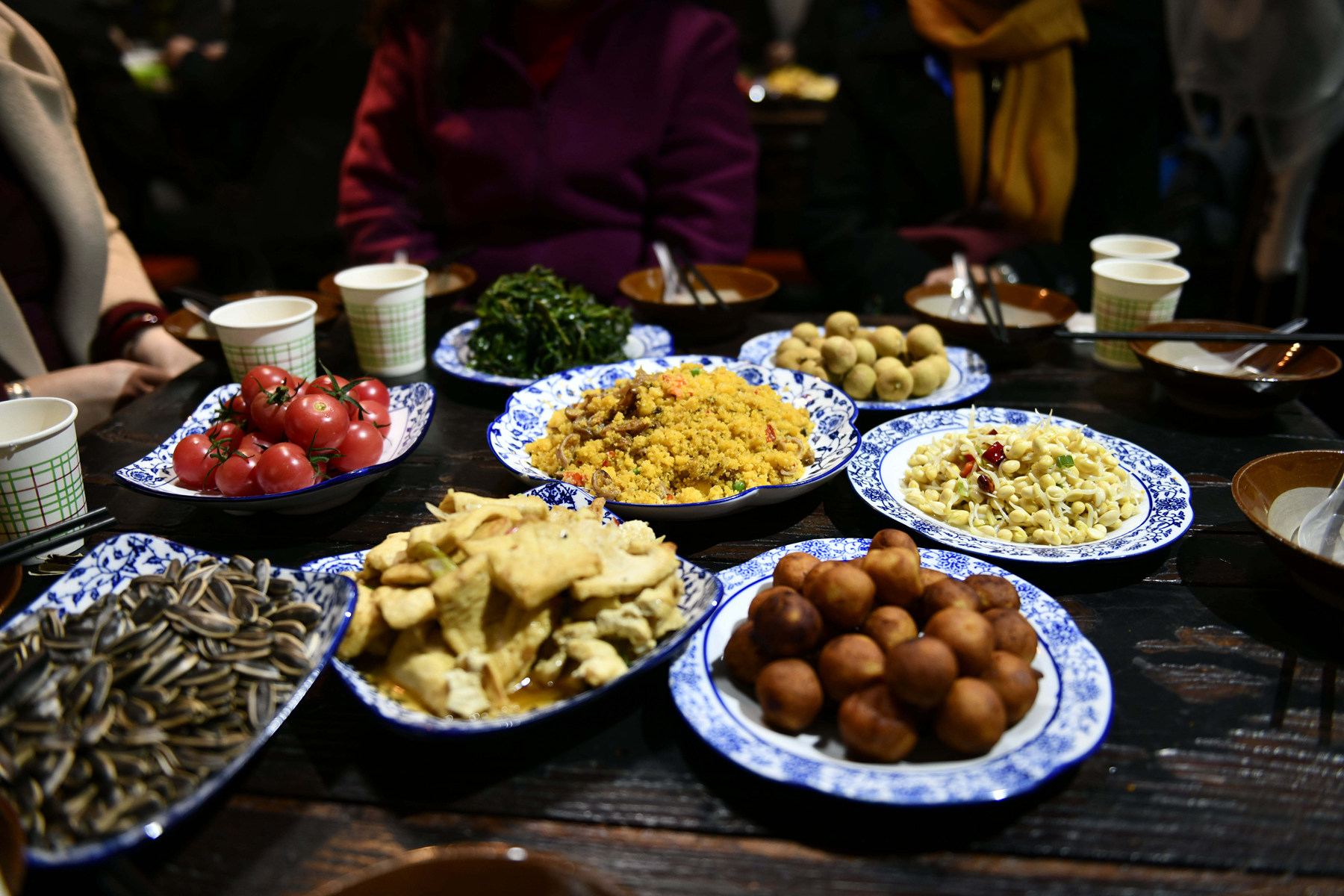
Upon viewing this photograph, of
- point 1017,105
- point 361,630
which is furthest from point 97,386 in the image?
point 1017,105

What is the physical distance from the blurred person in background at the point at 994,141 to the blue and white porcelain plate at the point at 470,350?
1.55m

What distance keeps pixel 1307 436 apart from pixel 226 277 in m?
7.34

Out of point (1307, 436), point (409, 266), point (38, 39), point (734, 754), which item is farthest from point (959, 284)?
point (38, 39)

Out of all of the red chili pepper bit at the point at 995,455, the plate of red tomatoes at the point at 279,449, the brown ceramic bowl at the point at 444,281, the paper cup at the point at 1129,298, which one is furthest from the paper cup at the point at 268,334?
the paper cup at the point at 1129,298

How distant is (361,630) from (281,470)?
25.1 inches

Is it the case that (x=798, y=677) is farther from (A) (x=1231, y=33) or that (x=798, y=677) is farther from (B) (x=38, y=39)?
(A) (x=1231, y=33)

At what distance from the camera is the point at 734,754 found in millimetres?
1087

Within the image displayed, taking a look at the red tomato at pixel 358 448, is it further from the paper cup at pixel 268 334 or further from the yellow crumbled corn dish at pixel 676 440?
the paper cup at pixel 268 334

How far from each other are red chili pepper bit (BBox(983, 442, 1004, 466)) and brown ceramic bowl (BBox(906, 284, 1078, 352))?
0.86m

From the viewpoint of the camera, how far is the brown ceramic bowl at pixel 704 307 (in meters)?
2.72

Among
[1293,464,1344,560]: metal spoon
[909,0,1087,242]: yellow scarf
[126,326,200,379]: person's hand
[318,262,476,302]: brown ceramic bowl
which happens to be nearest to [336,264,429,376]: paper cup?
[318,262,476,302]: brown ceramic bowl

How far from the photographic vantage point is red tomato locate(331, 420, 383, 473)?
6.12ft

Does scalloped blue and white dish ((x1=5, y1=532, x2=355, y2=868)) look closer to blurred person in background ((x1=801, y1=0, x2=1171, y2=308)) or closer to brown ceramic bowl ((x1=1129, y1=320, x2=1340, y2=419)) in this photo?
brown ceramic bowl ((x1=1129, y1=320, x2=1340, y2=419))

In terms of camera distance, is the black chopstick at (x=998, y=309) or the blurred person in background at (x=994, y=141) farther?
the blurred person in background at (x=994, y=141)
